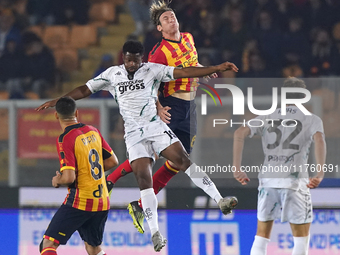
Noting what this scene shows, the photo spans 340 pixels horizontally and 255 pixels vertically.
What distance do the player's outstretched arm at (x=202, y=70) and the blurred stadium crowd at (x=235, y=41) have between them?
4.13 metres

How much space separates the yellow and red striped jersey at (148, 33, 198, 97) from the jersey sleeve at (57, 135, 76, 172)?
1436mm

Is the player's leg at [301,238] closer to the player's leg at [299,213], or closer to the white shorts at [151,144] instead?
the player's leg at [299,213]

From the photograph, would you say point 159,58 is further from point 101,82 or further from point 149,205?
point 149,205

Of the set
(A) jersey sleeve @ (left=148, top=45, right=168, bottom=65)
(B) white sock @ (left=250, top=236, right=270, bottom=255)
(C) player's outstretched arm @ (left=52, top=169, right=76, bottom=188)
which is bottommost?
(B) white sock @ (left=250, top=236, right=270, bottom=255)

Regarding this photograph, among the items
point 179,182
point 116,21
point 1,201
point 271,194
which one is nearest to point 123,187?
point 179,182

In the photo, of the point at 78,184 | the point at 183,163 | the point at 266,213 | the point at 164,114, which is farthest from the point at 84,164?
the point at 266,213

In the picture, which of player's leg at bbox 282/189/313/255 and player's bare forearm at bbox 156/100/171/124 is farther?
player's bare forearm at bbox 156/100/171/124

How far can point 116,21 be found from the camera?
38.4 ft

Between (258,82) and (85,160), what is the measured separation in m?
3.80

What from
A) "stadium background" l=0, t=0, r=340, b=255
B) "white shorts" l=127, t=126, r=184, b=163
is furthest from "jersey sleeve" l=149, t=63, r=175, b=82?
"stadium background" l=0, t=0, r=340, b=255

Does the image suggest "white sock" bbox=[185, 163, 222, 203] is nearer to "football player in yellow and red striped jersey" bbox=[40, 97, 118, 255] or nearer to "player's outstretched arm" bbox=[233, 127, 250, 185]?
"player's outstretched arm" bbox=[233, 127, 250, 185]

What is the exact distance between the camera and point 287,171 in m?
5.12

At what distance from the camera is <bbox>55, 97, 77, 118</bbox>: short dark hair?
186 inches

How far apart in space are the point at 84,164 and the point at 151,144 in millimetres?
810
